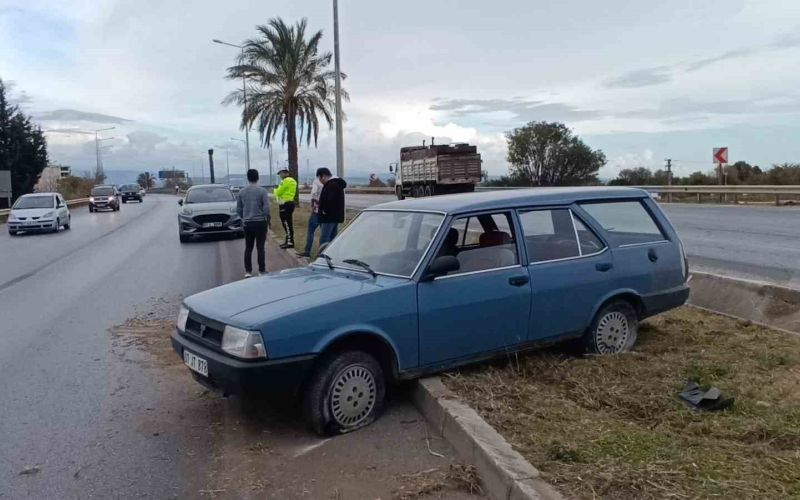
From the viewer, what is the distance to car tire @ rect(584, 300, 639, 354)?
A: 587 centimetres

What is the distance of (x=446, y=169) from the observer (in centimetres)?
3353

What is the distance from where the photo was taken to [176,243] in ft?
61.7

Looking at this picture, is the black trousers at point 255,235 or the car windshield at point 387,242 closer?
the car windshield at point 387,242

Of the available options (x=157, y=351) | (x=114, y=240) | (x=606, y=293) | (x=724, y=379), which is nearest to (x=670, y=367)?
(x=724, y=379)

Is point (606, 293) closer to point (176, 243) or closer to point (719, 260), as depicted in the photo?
point (719, 260)

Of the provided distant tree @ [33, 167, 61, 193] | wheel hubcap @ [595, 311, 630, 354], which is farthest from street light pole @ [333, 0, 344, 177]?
distant tree @ [33, 167, 61, 193]

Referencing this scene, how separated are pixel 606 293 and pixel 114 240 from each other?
18.0m

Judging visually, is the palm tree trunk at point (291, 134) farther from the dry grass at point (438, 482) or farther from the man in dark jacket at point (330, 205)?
the dry grass at point (438, 482)

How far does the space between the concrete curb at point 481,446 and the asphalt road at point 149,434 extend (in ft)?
0.38

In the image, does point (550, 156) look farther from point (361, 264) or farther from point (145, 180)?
point (145, 180)

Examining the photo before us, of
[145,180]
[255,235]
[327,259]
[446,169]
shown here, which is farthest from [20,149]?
[145,180]

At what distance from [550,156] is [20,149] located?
37012mm

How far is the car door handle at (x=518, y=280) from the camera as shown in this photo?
5.32m

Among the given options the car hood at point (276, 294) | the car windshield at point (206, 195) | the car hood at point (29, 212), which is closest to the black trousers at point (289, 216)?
the car windshield at point (206, 195)
